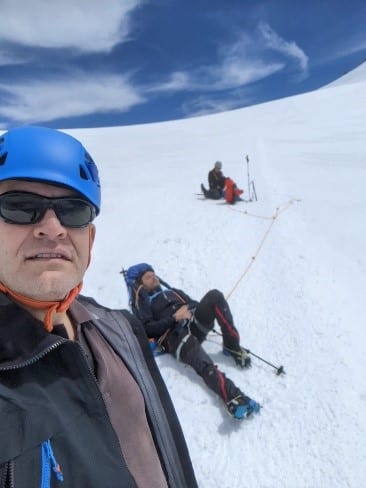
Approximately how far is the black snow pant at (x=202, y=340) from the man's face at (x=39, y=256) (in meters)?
2.43

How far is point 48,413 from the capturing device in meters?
1.21

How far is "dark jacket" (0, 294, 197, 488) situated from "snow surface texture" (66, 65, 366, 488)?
80.5 inches

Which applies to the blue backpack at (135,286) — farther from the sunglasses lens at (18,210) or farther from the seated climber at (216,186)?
the seated climber at (216,186)

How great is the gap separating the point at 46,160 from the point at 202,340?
10.9ft

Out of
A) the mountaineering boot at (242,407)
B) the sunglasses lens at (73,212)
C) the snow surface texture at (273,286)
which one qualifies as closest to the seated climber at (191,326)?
the mountaineering boot at (242,407)

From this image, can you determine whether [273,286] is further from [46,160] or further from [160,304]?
[46,160]

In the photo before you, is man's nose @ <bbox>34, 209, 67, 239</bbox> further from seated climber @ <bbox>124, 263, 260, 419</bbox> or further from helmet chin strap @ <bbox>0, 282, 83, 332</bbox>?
seated climber @ <bbox>124, 263, 260, 419</bbox>

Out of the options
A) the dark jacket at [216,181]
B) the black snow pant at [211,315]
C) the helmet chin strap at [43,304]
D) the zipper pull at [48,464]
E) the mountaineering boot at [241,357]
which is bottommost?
the mountaineering boot at [241,357]

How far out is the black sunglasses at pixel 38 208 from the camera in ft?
4.82

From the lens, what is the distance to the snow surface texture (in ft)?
9.92

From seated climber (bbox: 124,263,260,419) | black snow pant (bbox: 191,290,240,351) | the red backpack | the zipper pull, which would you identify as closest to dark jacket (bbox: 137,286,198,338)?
seated climber (bbox: 124,263,260,419)

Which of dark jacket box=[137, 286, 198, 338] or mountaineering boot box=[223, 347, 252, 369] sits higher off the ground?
dark jacket box=[137, 286, 198, 338]

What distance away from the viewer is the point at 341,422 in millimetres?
3145

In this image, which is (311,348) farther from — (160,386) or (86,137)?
(86,137)
